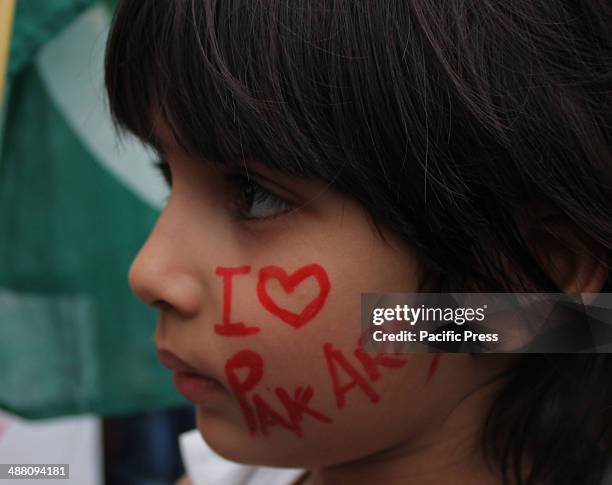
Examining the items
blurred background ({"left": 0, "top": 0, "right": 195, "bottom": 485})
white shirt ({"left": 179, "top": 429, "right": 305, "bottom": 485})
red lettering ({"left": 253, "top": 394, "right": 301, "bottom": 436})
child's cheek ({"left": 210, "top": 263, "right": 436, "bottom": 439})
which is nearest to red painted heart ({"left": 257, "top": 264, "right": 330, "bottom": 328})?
child's cheek ({"left": 210, "top": 263, "right": 436, "bottom": 439})

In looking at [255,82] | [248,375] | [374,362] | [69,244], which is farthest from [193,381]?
[69,244]

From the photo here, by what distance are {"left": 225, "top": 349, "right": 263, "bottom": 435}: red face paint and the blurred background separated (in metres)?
0.68

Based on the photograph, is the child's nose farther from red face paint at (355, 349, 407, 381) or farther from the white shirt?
the white shirt

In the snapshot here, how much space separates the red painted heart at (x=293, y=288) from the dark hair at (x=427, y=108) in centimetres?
9

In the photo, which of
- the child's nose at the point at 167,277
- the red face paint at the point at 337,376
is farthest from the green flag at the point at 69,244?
the red face paint at the point at 337,376

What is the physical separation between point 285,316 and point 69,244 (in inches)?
30.4

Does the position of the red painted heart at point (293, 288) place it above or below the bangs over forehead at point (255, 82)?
below

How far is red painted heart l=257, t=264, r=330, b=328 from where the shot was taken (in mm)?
799

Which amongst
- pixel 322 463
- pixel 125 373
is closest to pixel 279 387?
pixel 322 463

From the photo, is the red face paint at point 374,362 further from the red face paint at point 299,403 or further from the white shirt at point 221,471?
the white shirt at point 221,471

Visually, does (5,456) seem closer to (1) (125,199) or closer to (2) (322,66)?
(1) (125,199)

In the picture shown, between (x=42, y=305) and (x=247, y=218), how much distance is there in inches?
29.4

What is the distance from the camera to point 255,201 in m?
0.83

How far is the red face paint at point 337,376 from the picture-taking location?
2.67ft
